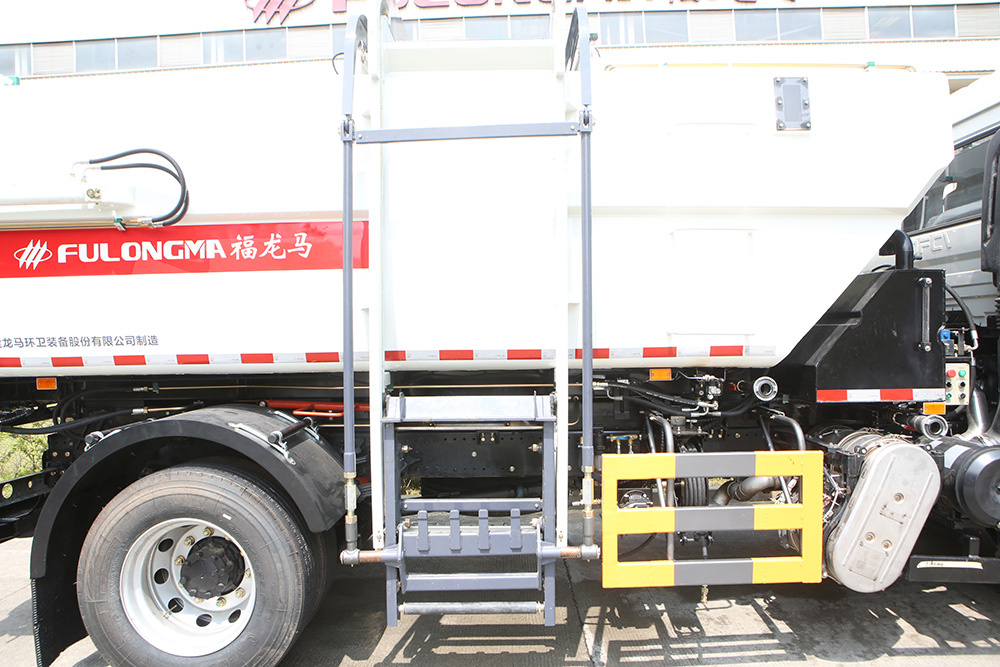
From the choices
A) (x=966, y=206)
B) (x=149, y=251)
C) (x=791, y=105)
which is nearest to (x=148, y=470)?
(x=149, y=251)

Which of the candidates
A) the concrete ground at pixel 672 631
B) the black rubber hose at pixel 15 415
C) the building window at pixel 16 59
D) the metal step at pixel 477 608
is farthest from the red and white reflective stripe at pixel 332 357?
the building window at pixel 16 59

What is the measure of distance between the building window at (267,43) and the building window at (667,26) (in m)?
12.1

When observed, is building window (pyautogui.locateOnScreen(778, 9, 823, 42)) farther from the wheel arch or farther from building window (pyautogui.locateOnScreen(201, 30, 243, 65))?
the wheel arch

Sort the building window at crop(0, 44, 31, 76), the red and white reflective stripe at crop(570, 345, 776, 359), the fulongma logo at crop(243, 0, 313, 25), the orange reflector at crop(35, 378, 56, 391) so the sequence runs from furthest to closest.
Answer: the building window at crop(0, 44, 31, 76) < the fulongma logo at crop(243, 0, 313, 25) < the orange reflector at crop(35, 378, 56, 391) < the red and white reflective stripe at crop(570, 345, 776, 359)

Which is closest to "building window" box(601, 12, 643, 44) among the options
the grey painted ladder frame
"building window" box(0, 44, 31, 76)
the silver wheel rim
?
the grey painted ladder frame

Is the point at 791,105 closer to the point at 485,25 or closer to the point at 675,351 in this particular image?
the point at 675,351

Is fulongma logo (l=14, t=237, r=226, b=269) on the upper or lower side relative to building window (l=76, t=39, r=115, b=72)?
lower

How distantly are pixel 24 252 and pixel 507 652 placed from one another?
315 centimetres

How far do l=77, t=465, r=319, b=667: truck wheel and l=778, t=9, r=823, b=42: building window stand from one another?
21.4 metres

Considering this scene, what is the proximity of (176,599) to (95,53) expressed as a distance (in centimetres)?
2223

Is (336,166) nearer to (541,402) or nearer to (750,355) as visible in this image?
(541,402)

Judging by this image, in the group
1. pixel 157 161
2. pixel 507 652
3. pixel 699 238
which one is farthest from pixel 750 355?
pixel 157 161

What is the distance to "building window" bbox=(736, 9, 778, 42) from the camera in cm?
1805

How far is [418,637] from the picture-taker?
3180 mm
